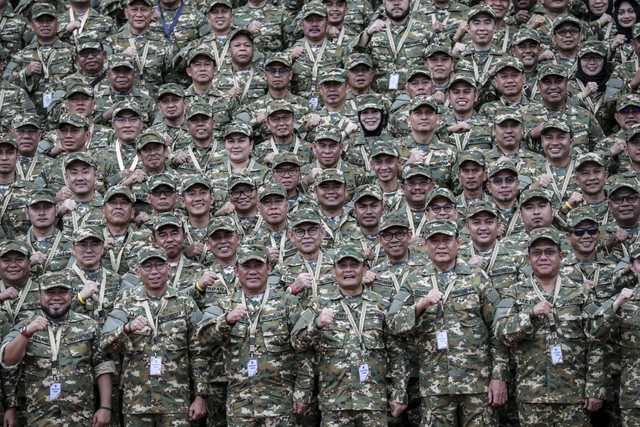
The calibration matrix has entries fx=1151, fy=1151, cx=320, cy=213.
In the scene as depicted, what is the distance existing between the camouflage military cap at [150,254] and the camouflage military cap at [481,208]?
3414mm

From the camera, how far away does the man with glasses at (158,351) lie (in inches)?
467

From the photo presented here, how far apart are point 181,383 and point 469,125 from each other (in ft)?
18.1

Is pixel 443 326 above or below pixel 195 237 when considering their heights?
below

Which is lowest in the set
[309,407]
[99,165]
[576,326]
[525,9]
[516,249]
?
[309,407]

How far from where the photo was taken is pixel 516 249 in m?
12.7

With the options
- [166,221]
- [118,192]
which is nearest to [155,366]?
[166,221]

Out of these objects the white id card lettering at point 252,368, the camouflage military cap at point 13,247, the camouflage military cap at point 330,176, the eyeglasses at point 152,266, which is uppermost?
the camouflage military cap at point 330,176

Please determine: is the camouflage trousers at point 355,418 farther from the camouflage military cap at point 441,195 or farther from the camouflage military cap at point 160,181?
the camouflage military cap at point 160,181

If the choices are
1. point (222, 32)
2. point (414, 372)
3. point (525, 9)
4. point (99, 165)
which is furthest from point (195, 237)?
point (525, 9)

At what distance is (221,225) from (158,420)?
231cm

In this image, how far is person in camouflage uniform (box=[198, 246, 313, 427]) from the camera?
1170cm

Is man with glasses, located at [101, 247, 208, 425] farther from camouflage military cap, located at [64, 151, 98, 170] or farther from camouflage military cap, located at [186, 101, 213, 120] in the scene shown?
camouflage military cap, located at [186, 101, 213, 120]

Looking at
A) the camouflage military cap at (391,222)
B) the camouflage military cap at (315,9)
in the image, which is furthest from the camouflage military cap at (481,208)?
the camouflage military cap at (315,9)

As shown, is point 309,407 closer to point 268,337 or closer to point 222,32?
point 268,337
